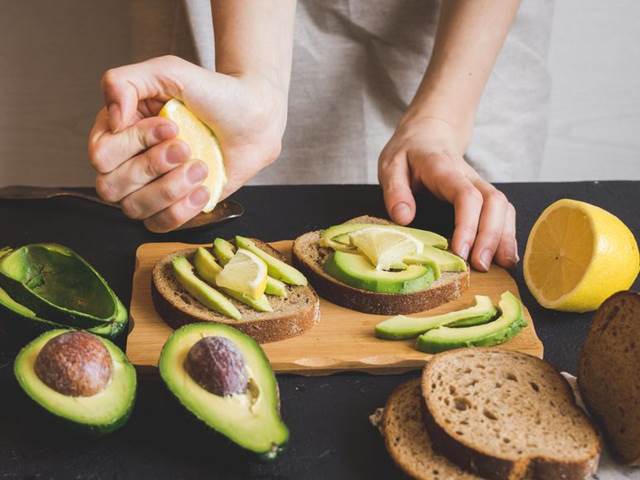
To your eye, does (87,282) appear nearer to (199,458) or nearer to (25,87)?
(199,458)

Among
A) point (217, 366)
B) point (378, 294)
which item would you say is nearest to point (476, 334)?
point (378, 294)

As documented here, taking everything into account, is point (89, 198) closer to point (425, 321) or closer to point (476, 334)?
point (425, 321)

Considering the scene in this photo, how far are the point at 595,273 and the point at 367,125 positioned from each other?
1100 millimetres

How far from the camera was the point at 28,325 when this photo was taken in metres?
1.68

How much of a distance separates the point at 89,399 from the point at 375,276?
64 centimetres

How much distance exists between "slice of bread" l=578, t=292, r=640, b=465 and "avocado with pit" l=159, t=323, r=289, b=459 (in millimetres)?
545

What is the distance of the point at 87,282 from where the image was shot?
179 centimetres

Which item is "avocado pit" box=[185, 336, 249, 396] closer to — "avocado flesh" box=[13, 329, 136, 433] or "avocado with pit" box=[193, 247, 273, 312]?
"avocado flesh" box=[13, 329, 136, 433]

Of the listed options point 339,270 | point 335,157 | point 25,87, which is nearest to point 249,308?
point 339,270

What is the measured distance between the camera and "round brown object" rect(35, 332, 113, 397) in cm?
142

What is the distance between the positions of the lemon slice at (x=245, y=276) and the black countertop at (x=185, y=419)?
0.19 meters

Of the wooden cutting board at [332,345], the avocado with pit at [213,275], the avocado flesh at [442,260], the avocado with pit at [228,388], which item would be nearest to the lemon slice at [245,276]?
the avocado with pit at [213,275]

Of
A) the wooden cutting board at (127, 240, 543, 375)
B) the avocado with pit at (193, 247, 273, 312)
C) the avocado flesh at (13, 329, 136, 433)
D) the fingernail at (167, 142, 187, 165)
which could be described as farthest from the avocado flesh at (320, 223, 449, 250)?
the avocado flesh at (13, 329, 136, 433)

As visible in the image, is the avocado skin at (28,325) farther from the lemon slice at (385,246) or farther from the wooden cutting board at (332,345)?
the lemon slice at (385,246)
